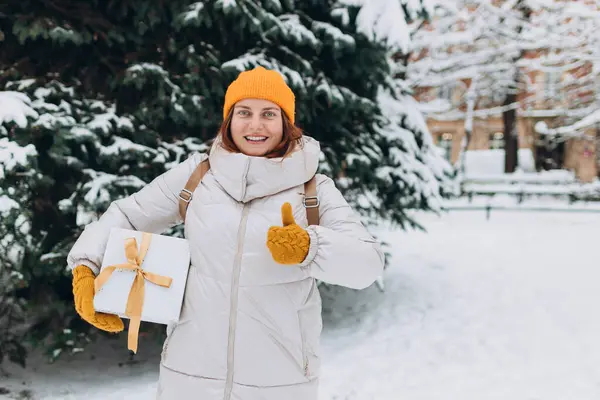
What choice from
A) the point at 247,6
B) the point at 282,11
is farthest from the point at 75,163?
the point at 282,11

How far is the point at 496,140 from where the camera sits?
124 ft

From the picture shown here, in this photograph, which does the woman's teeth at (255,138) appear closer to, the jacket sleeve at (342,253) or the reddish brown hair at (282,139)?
the reddish brown hair at (282,139)

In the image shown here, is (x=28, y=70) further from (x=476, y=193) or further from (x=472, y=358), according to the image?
(x=476, y=193)

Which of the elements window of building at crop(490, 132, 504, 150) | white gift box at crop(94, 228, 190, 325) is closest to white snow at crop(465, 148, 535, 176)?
window of building at crop(490, 132, 504, 150)

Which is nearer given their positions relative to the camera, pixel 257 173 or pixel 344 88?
pixel 257 173

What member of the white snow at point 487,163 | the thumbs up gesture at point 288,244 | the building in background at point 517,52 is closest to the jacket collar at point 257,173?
the thumbs up gesture at point 288,244

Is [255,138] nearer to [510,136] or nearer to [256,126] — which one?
[256,126]

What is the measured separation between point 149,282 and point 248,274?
37 cm

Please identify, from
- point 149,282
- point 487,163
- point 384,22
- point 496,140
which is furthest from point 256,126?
point 496,140

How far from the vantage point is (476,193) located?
16922 millimetres

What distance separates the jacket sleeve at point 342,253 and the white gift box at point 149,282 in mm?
491

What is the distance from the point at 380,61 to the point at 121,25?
94.5 inches

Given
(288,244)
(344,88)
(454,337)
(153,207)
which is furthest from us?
(454,337)

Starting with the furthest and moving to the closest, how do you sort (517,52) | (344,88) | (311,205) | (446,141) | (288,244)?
(446,141) < (517,52) < (344,88) < (311,205) < (288,244)
